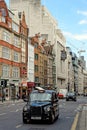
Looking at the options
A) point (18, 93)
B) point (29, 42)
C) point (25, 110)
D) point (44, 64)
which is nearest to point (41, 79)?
point (44, 64)

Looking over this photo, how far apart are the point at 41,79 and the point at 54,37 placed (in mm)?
31111

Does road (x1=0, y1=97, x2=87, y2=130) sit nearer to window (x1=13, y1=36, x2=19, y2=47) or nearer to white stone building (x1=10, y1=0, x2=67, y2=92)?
window (x1=13, y1=36, x2=19, y2=47)

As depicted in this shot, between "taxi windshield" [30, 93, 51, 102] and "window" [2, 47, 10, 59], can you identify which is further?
"window" [2, 47, 10, 59]

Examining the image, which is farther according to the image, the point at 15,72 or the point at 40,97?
the point at 15,72

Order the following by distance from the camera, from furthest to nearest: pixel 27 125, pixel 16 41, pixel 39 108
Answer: pixel 16 41, pixel 39 108, pixel 27 125

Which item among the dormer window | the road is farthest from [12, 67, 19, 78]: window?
the road

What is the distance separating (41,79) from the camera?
118 metres

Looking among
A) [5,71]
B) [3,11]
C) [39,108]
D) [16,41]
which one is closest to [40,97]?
[39,108]

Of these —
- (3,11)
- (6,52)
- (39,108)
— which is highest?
(3,11)

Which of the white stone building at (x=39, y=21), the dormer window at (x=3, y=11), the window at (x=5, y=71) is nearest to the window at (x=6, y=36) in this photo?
the dormer window at (x=3, y=11)

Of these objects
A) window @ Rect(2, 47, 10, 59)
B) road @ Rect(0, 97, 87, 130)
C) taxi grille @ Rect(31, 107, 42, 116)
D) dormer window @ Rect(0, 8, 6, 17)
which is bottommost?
road @ Rect(0, 97, 87, 130)

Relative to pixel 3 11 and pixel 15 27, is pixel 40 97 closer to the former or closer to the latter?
pixel 3 11

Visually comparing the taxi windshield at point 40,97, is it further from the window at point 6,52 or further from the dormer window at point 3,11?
the dormer window at point 3,11

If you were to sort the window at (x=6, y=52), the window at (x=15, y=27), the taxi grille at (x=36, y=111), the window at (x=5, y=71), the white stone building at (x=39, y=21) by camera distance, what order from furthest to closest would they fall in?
the white stone building at (x=39, y=21) < the window at (x=15, y=27) < the window at (x=6, y=52) < the window at (x=5, y=71) < the taxi grille at (x=36, y=111)
